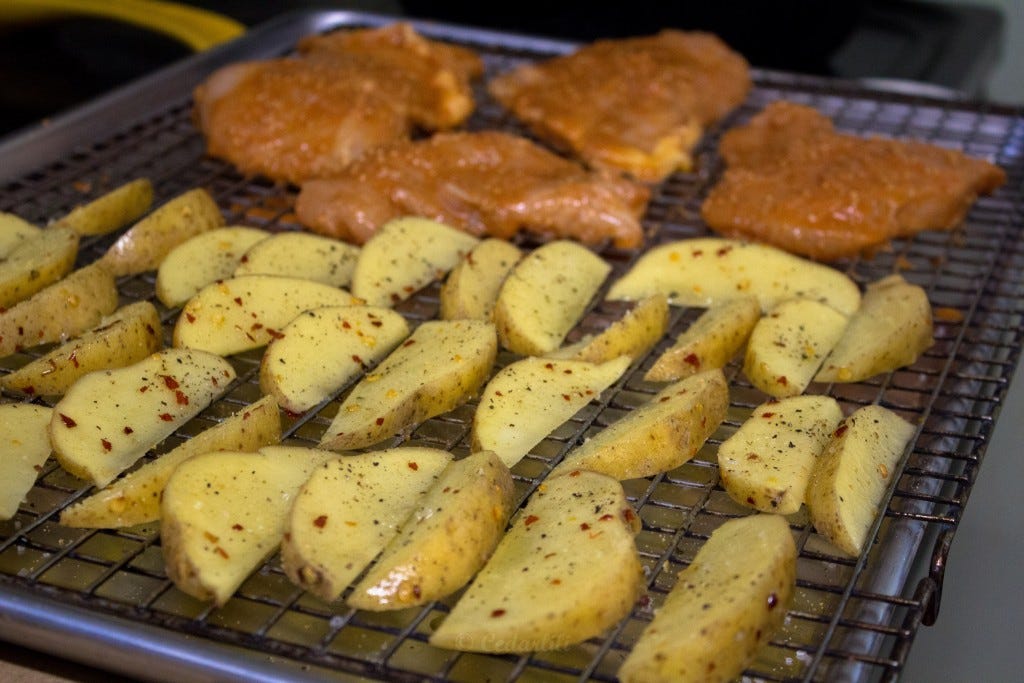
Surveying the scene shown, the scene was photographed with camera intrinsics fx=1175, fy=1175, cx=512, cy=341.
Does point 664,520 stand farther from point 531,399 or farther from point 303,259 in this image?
point 303,259

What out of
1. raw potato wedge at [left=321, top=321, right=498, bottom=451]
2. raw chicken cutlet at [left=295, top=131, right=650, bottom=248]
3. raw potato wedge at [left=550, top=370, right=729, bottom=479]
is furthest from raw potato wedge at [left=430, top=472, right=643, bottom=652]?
raw chicken cutlet at [left=295, top=131, right=650, bottom=248]

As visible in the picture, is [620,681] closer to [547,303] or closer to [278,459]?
[278,459]

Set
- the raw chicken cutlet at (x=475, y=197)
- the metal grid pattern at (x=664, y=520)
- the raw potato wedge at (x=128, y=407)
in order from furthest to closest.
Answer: the raw chicken cutlet at (x=475, y=197), the raw potato wedge at (x=128, y=407), the metal grid pattern at (x=664, y=520)

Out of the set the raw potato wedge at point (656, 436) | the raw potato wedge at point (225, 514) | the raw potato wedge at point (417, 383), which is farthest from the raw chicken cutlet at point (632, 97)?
the raw potato wedge at point (225, 514)

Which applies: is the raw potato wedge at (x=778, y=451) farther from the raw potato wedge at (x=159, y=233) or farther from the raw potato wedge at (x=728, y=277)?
the raw potato wedge at (x=159, y=233)

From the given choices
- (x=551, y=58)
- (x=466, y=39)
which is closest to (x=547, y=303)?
(x=551, y=58)

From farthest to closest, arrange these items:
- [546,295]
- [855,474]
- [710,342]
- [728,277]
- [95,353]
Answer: [728,277] < [546,295] < [710,342] < [95,353] < [855,474]

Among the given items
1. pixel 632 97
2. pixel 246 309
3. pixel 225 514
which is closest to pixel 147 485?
pixel 225 514
